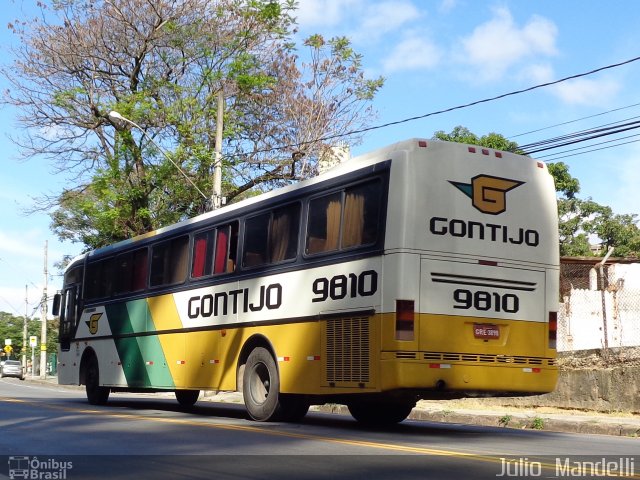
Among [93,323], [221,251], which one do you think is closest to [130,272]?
[93,323]

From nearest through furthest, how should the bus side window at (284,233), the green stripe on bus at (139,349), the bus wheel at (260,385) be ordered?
the bus side window at (284,233), the bus wheel at (260,385), the green stripe on bus at (139,349)

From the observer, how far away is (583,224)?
154ft

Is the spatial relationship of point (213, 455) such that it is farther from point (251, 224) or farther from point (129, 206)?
point (129, 206)

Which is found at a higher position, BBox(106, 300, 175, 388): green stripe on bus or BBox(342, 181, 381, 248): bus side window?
BBox(342, 181, 381, 248): bus side window

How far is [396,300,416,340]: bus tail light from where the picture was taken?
10.6m

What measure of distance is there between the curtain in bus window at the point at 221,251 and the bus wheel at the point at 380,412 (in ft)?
9.94

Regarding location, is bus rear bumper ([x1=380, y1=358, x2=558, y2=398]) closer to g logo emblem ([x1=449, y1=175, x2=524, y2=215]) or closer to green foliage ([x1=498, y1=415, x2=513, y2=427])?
g logo emblem ([x1=449, y1=175, x2=524, y2=215])

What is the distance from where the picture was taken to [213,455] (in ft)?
27.8

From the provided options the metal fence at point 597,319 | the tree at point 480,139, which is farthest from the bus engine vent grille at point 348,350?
the tree at point 480,139

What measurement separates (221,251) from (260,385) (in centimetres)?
247

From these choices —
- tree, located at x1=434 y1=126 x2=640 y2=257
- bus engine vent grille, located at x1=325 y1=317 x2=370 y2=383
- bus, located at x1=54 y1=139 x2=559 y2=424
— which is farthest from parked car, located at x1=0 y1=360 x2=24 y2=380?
bus engine vent grille, located at x1=325 y1=317 x2=370 y2=383

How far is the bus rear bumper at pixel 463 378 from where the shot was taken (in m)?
10.6

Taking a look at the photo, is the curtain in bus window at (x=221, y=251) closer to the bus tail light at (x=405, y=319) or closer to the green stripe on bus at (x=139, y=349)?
the green stripe on bus at (x=139, y=349)

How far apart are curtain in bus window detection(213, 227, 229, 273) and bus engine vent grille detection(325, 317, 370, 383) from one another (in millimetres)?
3272
